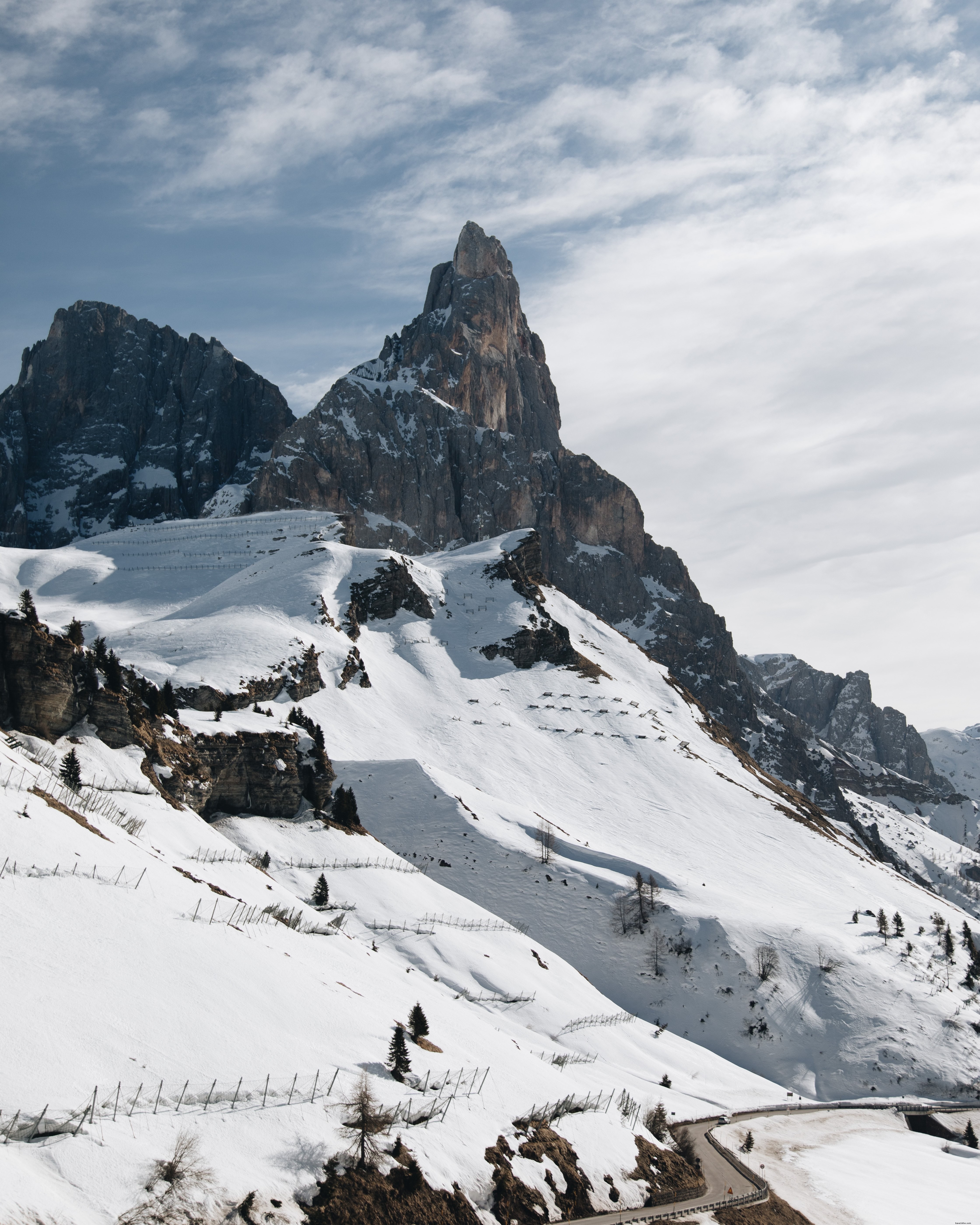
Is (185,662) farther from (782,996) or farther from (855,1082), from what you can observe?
(855,1082)

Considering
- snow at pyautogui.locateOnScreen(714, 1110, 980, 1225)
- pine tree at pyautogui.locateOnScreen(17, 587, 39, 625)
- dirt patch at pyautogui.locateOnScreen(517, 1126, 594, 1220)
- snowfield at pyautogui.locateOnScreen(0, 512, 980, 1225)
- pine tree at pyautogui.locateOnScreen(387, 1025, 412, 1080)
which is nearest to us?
snowfield at pyautogui.locateOnScreen(0, 512, 980, 1225)

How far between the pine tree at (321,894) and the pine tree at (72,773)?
50.0ft

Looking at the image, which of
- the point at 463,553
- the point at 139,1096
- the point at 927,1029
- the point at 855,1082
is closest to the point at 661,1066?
the point at 855,1082

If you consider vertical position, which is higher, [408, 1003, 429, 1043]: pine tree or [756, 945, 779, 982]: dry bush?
[408, 1003, 429, 1043]: pine tree

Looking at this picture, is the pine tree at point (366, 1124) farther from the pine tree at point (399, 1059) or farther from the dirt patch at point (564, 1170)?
the dirt patch at point (564, 1170)

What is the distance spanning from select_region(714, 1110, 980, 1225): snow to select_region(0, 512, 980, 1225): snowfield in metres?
1.47

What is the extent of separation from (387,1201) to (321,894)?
31.2 m

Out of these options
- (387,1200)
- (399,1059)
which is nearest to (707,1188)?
(399,1059)

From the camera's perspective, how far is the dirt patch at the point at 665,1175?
93.5ft

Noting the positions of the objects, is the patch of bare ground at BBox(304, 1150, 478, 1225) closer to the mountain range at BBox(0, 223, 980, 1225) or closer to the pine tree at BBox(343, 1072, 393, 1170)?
the mountain range at BBox(0, 223, 980, 1225)

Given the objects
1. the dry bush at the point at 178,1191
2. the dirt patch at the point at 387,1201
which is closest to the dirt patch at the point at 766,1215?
the dirt patch at the point at 387,1201

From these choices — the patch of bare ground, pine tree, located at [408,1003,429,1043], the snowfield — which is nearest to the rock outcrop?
the snowfield

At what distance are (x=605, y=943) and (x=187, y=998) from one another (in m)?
50.6

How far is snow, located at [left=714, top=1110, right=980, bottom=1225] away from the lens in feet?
112
